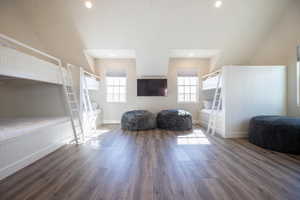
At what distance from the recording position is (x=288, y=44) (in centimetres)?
340

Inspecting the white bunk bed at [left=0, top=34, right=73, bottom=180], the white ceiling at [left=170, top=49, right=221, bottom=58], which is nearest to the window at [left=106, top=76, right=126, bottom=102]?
the white ceiling at [left=170, top=49, right=221, bottom=58]

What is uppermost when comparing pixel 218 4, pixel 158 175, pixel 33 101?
pixel 218 4

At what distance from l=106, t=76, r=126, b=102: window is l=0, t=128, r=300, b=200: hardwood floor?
2829 millimetres

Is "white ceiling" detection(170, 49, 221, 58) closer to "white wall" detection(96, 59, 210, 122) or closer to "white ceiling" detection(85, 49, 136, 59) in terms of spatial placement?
"white wall" detection(96, 59, 210, 122)

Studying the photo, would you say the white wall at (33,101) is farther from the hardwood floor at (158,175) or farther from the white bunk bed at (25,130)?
the hardwood floor at (158,175)

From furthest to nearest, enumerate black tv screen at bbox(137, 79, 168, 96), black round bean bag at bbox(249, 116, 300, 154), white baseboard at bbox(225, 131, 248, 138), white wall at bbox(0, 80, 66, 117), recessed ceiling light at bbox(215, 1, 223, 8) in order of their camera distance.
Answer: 1. black tv screen at bbox(137, 79, 168, 96)
2. white wall at bbox(0, 80, 66, 117)
3. white baseboard at bbox(225, 131, 248, 138)
4. recessed ceiling light at bbox(215, 1, 223, 8)
5. black round bean bag at bbox(249, 116, 300, 154)

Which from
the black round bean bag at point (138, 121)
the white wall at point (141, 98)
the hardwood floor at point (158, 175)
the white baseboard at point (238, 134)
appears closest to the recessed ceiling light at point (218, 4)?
the white wall at point (141, 98)

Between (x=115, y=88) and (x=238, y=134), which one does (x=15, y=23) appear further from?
(x=238, y=134)

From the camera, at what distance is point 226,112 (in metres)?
3.35

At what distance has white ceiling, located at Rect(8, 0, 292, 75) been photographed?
3.24 m

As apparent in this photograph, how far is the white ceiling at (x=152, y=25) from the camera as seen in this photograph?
10.6 ft

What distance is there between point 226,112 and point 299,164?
152cm

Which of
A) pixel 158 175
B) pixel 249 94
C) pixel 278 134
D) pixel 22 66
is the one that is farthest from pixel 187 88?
pixel 22 66

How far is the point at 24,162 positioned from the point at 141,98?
12.4 ft
